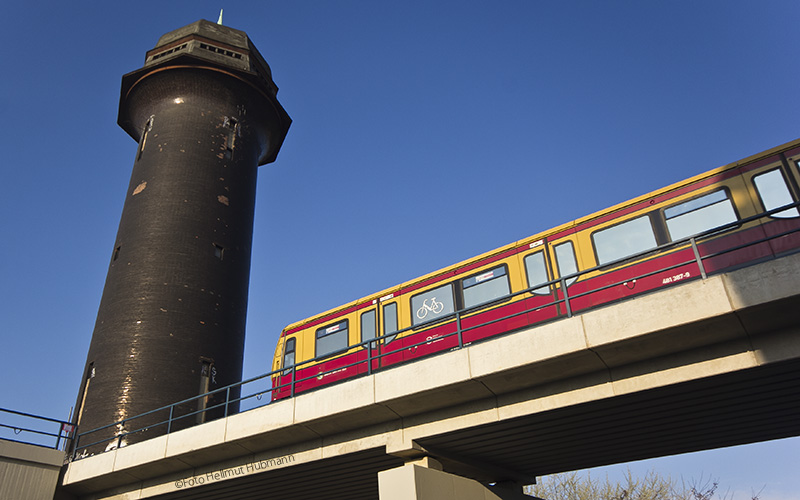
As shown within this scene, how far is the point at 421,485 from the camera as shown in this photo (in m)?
11.8

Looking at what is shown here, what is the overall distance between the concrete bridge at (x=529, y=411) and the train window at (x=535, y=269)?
453cm

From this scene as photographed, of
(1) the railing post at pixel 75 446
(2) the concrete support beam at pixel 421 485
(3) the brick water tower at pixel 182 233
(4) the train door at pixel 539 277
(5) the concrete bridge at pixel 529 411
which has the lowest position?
(2) the concrete support beam at pixel 421 485

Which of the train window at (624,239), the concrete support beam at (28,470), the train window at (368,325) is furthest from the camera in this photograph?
the train window at (368,325)

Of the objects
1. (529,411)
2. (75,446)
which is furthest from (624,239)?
(75,446)

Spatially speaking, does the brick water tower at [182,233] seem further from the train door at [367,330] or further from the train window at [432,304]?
the train window at [432,304]

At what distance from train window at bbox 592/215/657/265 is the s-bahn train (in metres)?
0.02

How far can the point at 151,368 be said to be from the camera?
70.4 feet

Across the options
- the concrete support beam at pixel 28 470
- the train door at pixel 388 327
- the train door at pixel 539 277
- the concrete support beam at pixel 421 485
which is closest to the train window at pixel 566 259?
the train door at pixel 539 277

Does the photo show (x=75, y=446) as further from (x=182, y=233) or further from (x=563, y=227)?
(x=563, y=227)

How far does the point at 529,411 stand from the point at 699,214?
6.94 metres

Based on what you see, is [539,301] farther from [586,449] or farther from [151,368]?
[151,368]

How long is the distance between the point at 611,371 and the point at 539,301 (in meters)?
5.32

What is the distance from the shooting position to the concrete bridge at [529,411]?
389 inches

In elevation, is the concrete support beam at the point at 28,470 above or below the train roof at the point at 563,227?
below
